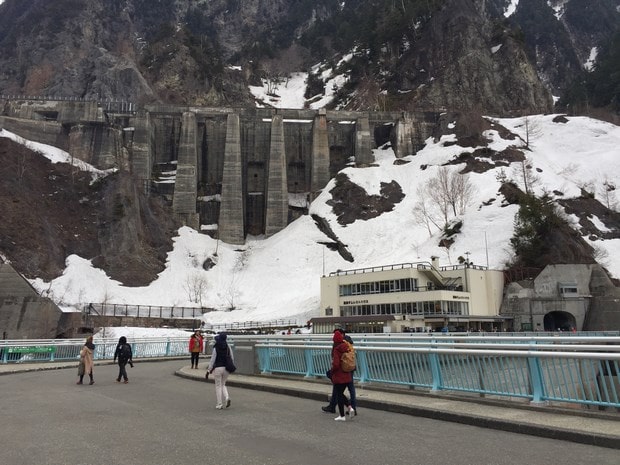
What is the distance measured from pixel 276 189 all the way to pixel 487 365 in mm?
69217

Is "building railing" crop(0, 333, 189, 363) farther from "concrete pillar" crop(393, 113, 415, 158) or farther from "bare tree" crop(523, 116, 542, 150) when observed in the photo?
"bare tree" crop(523, 116, 542, 150)

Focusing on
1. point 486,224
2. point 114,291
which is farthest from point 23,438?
point 486,224

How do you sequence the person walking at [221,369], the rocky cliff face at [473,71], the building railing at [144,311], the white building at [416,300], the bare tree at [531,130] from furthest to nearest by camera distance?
the rocky cliff face at [473,71]
the bare tree at [531,130]
the building railing at [144,311]
the white building at [416,300]
the person walking at [221,369]

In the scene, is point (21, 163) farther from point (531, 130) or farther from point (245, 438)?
point (531, 130)

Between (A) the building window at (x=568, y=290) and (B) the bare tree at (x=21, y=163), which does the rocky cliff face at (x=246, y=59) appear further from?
(A) the building window at (x=568, y=290)

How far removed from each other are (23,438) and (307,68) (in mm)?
160047

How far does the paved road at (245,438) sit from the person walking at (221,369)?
0.28m

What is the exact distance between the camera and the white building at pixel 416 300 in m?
43.5

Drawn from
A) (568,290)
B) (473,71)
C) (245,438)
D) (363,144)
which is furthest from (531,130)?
(245,438)

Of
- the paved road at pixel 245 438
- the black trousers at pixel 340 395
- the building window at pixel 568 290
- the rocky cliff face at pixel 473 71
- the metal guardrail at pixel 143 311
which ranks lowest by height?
the paved road at pixel 245 438

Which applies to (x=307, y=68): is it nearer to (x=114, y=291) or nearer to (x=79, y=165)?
(x=79, y=165)

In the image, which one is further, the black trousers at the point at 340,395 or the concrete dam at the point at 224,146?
the concrete dam at the point at 224,146

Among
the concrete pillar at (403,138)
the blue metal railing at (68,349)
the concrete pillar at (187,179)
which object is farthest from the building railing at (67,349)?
the concrete pillar at (403,138)

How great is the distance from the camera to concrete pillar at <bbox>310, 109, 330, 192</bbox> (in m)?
81.8
